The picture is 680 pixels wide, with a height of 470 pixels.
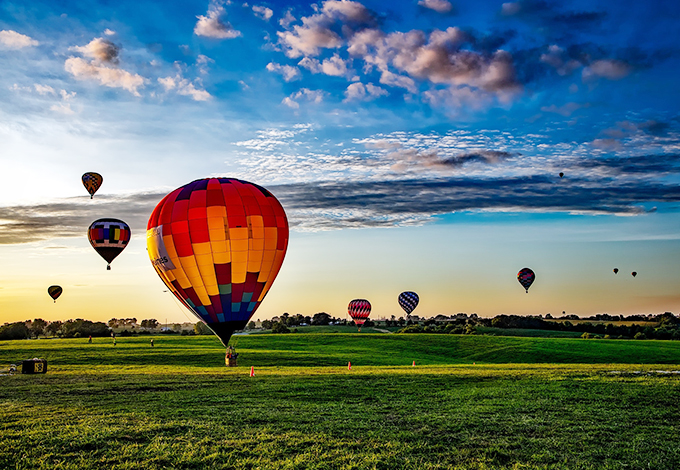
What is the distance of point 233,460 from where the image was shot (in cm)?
1241

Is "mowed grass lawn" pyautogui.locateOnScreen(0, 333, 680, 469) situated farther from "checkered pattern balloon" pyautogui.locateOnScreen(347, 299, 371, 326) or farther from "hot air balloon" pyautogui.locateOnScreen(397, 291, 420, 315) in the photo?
"hot air balloon" pyautogui.locateOnScreen(397, 291, 420, 315)

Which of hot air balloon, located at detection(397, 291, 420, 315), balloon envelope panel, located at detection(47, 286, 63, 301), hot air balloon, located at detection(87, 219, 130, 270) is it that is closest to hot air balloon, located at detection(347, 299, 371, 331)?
hot air balloon, located at detection(397, 291, 420, 315)

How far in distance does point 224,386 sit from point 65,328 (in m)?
99.1

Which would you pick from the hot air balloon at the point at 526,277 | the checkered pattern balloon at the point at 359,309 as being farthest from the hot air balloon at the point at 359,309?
the hot air balloon at the point at 526,277

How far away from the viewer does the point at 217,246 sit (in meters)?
25.8

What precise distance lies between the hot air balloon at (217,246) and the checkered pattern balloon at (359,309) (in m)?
59.1

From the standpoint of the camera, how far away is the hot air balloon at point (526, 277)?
79.7 meters

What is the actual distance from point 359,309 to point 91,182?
1873 inches

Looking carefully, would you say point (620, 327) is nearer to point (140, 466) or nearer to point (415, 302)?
point (415, 302)

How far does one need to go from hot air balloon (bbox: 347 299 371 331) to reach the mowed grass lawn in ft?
173

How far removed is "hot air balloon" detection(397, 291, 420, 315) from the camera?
284 feet

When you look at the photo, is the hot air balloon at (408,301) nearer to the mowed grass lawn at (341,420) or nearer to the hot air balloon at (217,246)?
the mowed grass lawn at (341,420)

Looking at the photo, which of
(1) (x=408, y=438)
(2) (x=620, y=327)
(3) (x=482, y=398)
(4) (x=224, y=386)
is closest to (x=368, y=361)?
(4) (x=224, y=386)

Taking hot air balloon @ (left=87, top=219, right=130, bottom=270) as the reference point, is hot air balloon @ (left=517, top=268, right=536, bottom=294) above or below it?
below
